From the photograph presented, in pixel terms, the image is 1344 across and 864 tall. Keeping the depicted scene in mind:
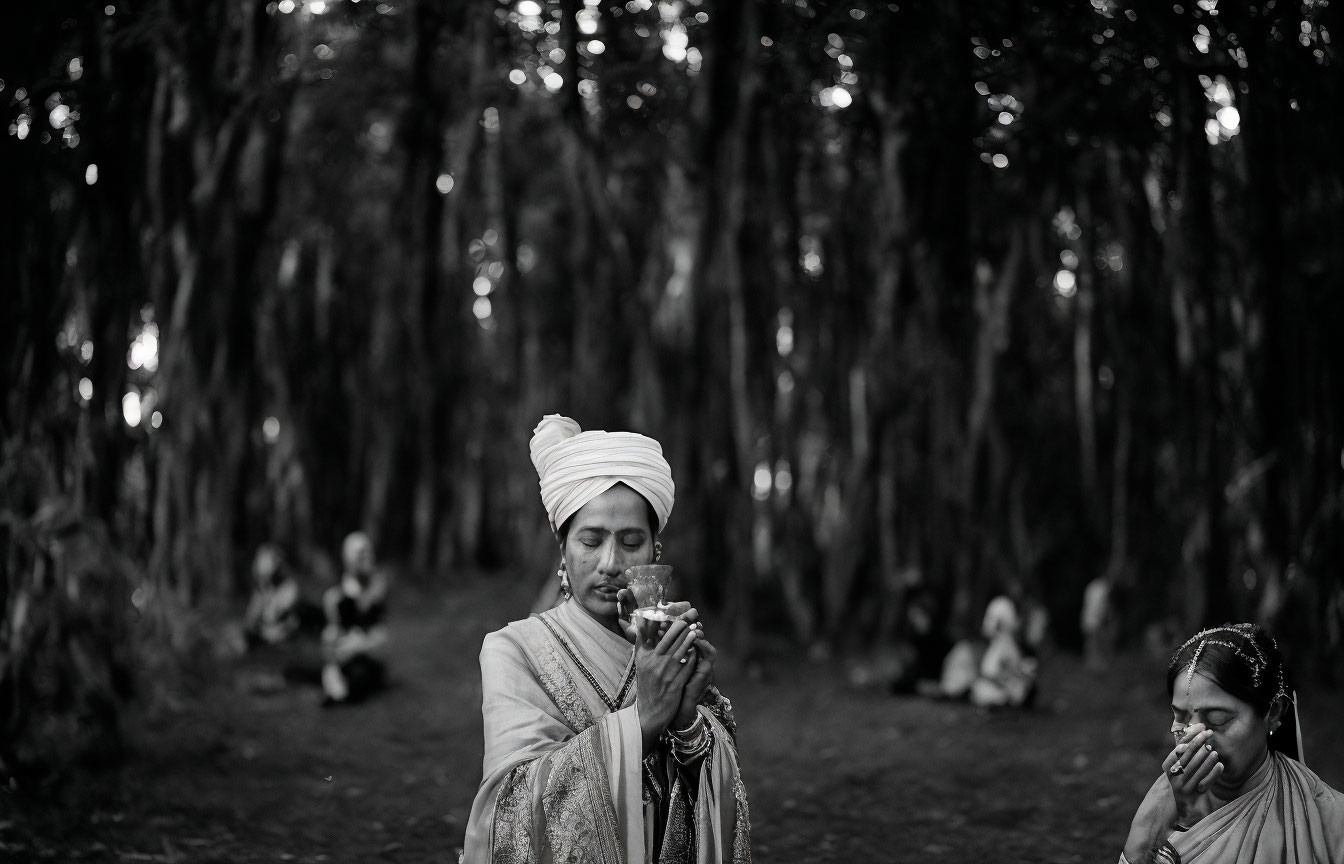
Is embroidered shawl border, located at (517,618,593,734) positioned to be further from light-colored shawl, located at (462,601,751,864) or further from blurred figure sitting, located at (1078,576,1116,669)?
blurred figure sitting, located at (1078,576,1116,669)

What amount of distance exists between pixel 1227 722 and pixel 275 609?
9.41 m

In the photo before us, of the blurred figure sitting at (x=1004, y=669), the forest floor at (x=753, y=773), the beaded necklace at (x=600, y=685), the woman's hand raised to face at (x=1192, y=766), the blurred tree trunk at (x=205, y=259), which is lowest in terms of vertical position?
the forest floor at (x=753, y=773)

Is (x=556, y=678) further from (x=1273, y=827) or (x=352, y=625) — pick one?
(x=352, y=625)

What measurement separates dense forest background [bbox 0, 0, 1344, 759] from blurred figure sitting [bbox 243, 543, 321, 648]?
458mm

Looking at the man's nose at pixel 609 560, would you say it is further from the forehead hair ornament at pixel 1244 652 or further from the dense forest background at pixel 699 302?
the dense forest background at pixel 699 302

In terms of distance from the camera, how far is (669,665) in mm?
2293

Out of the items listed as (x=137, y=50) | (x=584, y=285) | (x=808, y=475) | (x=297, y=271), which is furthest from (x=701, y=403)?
(x=297, y=271)

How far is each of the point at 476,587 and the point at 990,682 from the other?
19.2 ft

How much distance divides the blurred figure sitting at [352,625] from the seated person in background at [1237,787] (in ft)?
23.4

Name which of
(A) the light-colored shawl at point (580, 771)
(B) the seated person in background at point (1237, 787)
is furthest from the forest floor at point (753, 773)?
(A) the light-colored shawl at point (580, 771)

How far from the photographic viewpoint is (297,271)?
1413cm

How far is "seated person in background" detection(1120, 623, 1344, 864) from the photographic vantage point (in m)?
2.43

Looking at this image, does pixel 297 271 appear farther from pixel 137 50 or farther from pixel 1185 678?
pixel 1185 678

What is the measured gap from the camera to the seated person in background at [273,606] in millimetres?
10711
